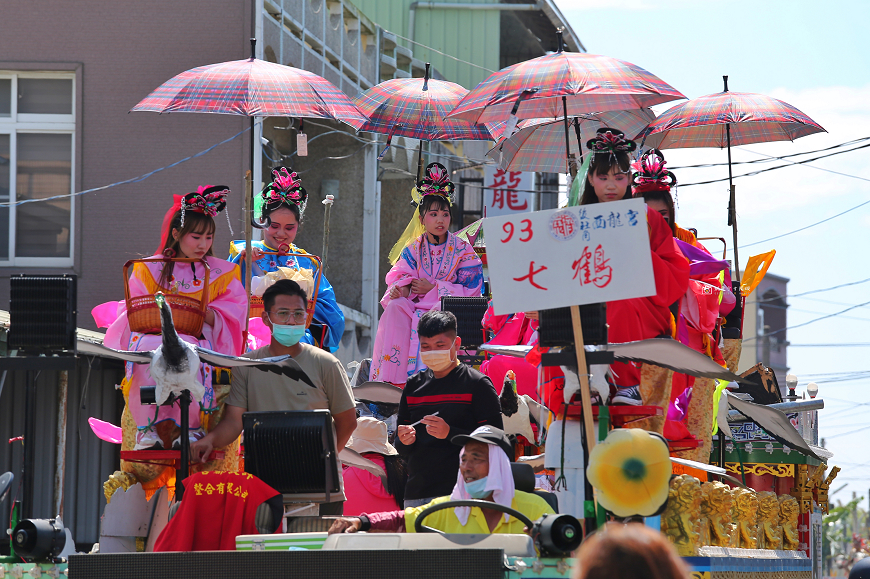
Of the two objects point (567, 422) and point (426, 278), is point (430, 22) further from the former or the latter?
point (567, 422)

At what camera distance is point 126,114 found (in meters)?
12.4

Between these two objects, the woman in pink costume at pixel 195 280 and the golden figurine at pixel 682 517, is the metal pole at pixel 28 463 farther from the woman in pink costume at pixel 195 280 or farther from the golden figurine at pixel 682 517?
the golden figurine at pixel 682 517

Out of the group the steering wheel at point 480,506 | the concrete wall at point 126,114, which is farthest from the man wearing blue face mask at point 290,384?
the concrete wall at point 126,114

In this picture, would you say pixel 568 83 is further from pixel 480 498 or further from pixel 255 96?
pixel 480 498

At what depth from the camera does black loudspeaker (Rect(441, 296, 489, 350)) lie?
7.80 m

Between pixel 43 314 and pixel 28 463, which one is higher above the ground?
pixel 43 314

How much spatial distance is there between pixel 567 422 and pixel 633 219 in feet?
3.74

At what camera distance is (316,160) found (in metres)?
16.4

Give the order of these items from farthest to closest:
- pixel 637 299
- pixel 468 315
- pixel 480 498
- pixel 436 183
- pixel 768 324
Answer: pixel 768 324, pixel 436 183, pixel 468 315, pixel 637 299, pixel 480 498

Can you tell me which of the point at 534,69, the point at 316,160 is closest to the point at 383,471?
the point at 534,69

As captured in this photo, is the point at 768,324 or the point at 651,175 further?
the point at 768,324

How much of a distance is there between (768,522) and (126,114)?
844 centimetres

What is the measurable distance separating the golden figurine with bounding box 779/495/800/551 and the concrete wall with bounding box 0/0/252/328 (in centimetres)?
691

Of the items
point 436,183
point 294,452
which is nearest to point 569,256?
point 294,452
